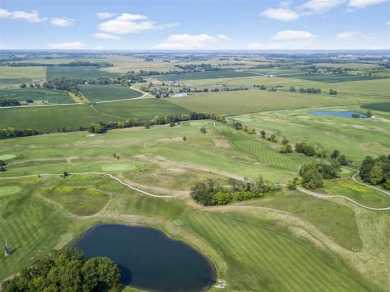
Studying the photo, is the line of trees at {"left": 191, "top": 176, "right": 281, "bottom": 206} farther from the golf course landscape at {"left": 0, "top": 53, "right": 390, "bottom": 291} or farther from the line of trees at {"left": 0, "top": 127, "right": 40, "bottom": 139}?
the line of trees at {"left": 0, "top": 127, "right": 40, "bottom": 139}

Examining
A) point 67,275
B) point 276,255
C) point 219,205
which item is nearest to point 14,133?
point 219,205

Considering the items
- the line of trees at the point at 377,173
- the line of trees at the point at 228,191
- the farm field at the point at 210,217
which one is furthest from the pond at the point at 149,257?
the line of trees at the point at 377,173

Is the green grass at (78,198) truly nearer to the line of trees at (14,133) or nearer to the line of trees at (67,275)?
the line of trees at (67,275)

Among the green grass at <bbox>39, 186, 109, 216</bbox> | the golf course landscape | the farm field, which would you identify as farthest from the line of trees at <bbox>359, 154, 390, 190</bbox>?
the green grass at <bbox>39, 186, 109, 216</bbox>

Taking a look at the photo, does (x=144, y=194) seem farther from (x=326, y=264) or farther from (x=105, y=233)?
(x=326, y=264)

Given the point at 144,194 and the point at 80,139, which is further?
the point at 80,139

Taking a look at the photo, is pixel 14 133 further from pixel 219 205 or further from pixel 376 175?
pixel 376 175

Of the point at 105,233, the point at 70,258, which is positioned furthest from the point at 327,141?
the point at 70,258
